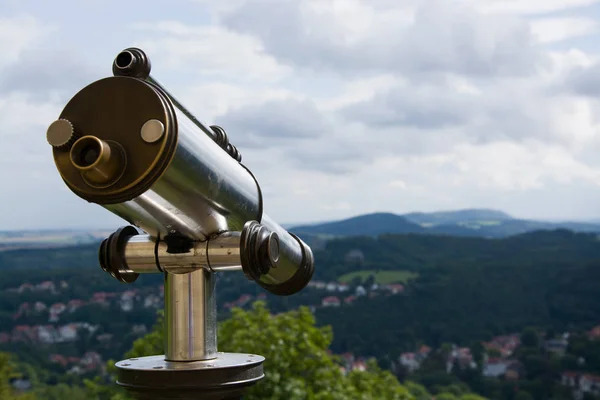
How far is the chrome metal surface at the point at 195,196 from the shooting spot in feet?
5.44

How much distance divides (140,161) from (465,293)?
49.4m

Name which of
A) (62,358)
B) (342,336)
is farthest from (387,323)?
(62,358)

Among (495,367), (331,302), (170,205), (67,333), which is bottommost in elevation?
(495,367)

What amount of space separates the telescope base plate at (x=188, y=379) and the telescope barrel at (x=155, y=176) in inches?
8.2

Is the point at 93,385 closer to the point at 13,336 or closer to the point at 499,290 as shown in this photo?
the point at 13,336

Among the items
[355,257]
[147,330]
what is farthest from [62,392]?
[355,257]

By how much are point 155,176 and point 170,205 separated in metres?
0.18

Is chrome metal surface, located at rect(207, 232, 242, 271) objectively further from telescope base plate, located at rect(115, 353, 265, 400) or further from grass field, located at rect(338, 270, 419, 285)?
grass field, located at rect(338, 270, 419, 285)

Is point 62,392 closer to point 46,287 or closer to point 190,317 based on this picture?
point 190,317

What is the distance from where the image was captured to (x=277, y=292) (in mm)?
2373

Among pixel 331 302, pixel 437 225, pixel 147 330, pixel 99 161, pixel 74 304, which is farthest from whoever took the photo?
pixel 437 225

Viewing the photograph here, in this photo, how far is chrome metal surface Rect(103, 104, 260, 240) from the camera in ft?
5.44

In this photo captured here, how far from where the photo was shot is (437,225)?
71.5 metres

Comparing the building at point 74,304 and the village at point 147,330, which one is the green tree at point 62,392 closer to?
the village at point 147,330
